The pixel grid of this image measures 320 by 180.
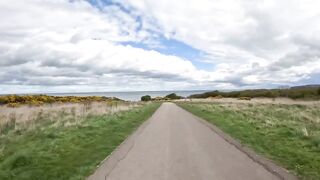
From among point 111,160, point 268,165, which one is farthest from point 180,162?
point 268,165

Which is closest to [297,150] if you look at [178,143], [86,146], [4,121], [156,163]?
[178,143]

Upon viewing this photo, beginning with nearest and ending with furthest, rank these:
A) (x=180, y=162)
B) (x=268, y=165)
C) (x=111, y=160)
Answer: (x=268, y=165), (x=180, y=162), (x=111, y=160)

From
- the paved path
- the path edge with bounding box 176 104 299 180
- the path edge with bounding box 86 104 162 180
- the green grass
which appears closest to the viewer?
the paved path

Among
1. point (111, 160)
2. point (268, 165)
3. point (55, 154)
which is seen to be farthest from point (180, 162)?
point (55, 154)

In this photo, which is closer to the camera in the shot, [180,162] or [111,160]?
[180,162]

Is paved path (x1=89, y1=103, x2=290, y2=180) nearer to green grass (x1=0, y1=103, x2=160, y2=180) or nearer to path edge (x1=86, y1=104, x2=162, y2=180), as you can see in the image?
path edge (x1=86, y1=104, x2=162, y2=180)

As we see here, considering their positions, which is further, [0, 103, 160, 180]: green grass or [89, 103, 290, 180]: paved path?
[0, 103, 160, 180]: green grass

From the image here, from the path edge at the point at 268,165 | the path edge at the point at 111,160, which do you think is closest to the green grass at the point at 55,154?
the path edge at the point at 111,160

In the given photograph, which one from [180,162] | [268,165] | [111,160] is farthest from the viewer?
[111,160]

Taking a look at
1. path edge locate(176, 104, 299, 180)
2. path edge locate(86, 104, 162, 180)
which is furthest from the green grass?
path edge locate(176, 104, 299, 180)

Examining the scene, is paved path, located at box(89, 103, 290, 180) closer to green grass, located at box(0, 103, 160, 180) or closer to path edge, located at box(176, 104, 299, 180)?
path edge, located at box(176, 104, 299, 180)

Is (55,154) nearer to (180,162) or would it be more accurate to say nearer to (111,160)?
(111,160)

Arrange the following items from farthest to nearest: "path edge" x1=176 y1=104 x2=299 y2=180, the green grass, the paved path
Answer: the green grass, "path edge" x1=176 y1=104 x2=299 y2=180, the paved path

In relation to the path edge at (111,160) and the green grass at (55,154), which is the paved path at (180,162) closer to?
the path edge at (111,160)
